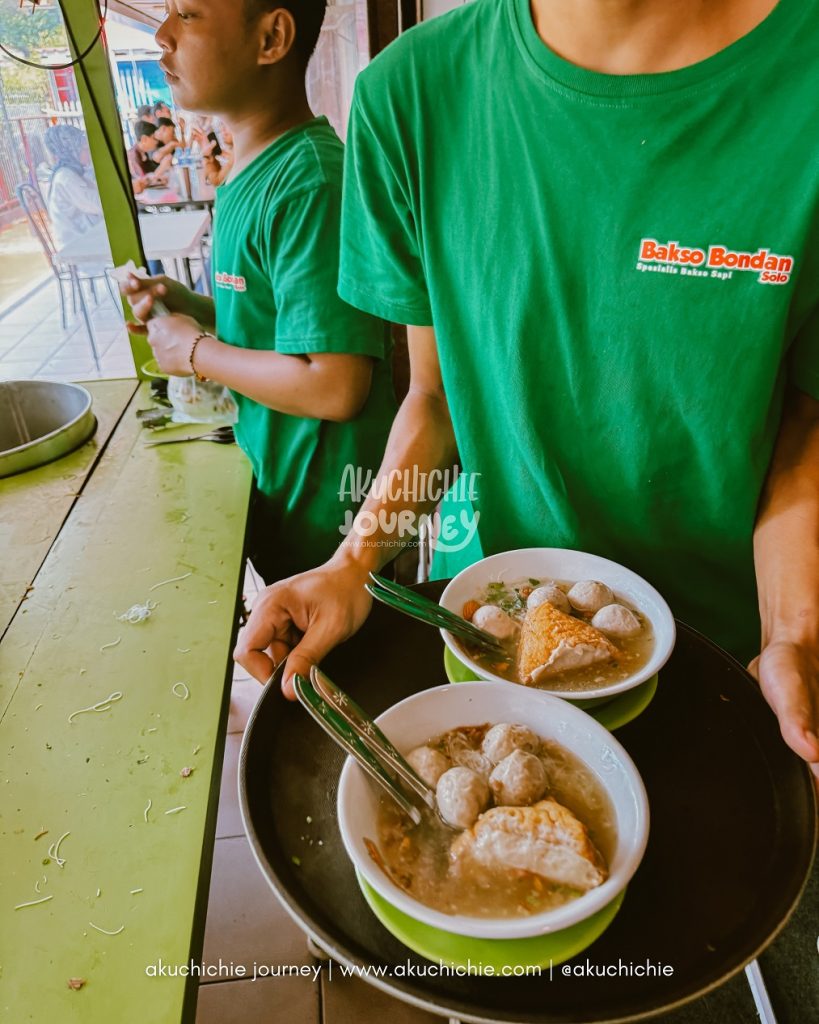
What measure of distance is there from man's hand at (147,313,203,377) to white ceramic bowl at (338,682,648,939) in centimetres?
140

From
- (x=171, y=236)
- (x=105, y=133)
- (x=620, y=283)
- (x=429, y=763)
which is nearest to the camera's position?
(x=429, y=763)

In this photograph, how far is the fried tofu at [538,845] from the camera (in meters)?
0.63

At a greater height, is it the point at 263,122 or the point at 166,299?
the point at 263,122

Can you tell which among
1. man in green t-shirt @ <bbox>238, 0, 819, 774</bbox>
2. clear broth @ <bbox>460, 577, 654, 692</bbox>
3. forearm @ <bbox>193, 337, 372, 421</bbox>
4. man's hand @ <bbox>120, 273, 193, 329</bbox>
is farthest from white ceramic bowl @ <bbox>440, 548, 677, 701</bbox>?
man's hand @ <bbox>120, 273, 193, 329</bbox>

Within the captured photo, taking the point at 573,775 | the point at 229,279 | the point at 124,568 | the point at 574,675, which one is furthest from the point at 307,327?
the point at 573,775

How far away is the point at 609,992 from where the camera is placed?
599 millimetres

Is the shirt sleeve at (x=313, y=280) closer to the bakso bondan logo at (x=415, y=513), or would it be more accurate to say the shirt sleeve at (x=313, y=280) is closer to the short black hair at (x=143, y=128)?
the bakso bondan logo at (x=415, y=513)

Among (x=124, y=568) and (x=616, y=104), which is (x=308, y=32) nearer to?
(x=616, y=104)

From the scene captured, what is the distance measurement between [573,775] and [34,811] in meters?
0.75

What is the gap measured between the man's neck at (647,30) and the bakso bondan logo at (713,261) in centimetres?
22

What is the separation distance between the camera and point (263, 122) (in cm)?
172

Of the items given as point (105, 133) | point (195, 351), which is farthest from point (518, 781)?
point (105, 133)

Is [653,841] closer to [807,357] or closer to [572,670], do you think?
[572,670]

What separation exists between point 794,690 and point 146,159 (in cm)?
236
